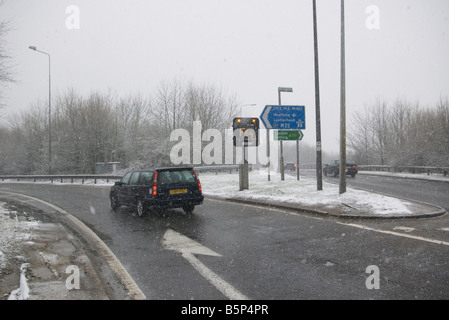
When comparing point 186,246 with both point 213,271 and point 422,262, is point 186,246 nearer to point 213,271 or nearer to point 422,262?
point 213,271

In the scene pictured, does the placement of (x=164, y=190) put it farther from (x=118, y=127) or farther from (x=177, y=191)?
(x=118, y=127)

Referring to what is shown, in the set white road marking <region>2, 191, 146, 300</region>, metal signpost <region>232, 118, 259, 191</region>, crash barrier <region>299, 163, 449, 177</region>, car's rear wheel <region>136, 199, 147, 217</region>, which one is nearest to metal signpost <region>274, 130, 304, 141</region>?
metal signpost <region>232, 118, 259, 191</region>

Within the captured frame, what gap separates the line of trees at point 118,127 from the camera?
42.3 meters

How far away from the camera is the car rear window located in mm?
10867

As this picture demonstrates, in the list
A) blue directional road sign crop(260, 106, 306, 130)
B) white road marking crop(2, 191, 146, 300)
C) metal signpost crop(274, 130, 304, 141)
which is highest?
blue directional road sign crop(260, 106, 306, 130)

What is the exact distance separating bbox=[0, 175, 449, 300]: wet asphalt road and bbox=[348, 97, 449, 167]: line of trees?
26260 mm

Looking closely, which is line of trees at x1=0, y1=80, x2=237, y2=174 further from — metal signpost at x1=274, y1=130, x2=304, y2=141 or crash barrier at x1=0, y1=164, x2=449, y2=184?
metal signpost at x1=274, y1=130, x2=304, y2=141

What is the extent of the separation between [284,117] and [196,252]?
11.7 m

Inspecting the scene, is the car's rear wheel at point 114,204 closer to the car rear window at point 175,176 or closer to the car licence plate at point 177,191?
the car rear window at point 175,176

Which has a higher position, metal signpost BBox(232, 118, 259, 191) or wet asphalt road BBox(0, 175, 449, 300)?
metal signpost BBox(232, 118, 259, 191)

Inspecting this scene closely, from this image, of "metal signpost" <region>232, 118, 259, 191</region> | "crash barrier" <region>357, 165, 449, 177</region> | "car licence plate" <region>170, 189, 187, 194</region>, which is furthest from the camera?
"crash barrier" <region>357, 165, 449, 177</region>

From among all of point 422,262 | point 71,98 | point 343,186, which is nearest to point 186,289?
point 422,262

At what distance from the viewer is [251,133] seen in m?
16.6
